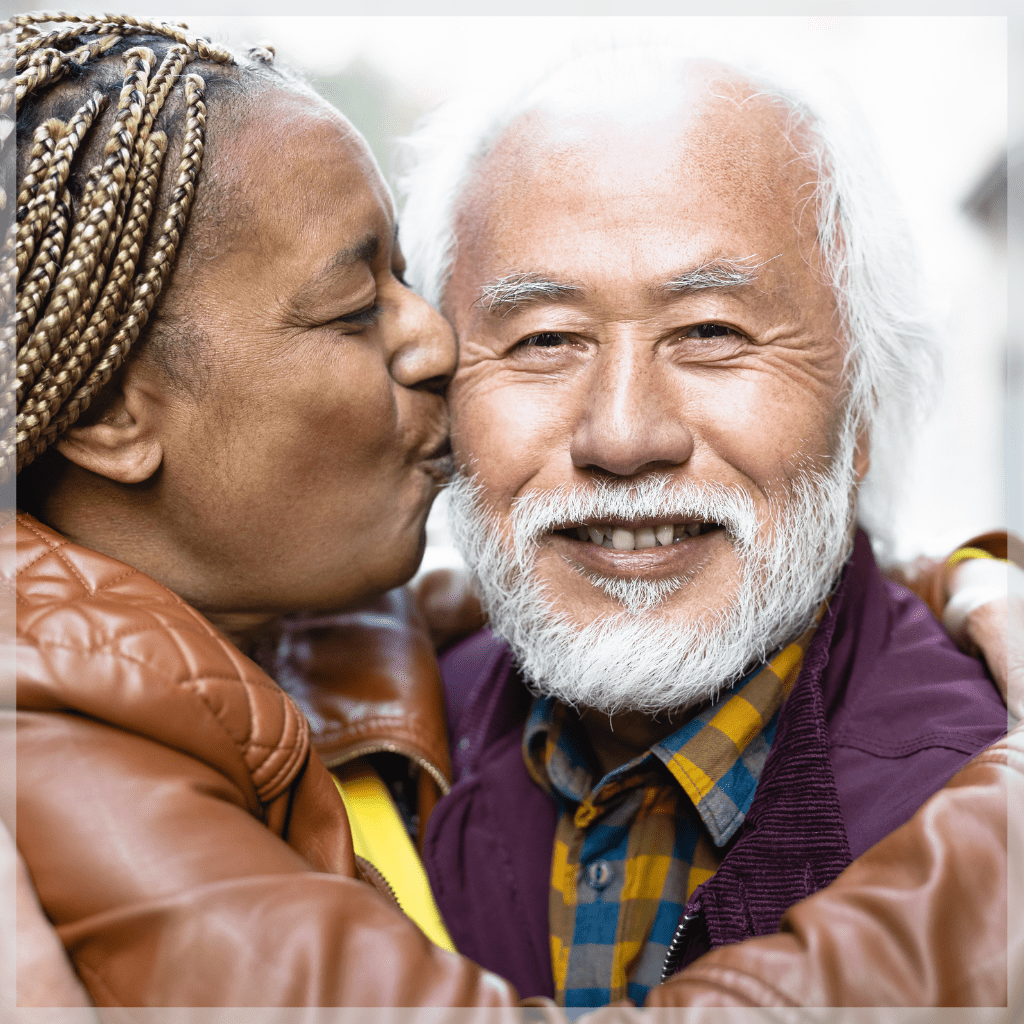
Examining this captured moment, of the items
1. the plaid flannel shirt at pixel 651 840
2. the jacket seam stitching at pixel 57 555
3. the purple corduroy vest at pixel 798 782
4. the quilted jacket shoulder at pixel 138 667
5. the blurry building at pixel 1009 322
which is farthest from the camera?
the blurry building at pixel 1009 322

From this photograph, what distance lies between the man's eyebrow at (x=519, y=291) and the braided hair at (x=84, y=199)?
66cm

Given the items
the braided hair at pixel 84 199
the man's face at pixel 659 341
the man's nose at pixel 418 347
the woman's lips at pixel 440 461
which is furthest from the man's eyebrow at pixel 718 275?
the braided hair at pixel 84 199

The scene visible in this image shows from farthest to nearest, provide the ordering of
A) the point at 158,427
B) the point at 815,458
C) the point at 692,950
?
the point at 815,458 → the point at 158,427 → the point at 692,950

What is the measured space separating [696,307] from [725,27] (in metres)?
0.90

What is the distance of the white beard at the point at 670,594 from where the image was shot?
1733 mm

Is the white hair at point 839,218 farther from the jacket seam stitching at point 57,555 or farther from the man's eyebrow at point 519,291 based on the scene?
the jacket seam stitching at point 57,555

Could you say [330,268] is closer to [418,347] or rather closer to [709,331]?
[418,347]

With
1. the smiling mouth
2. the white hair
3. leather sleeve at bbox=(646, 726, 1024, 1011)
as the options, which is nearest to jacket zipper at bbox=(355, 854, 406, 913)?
leather sleeve at bbox=(646, 726, 1024, 1011)

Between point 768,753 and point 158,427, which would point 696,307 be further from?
point 158,427

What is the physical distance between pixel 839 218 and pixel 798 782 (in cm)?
120

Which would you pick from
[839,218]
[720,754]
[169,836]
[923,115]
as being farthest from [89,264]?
[923,115]

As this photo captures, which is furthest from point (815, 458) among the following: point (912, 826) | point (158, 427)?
point (158, 427)

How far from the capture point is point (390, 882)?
174 centimetres

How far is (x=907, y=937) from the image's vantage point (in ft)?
3.46
